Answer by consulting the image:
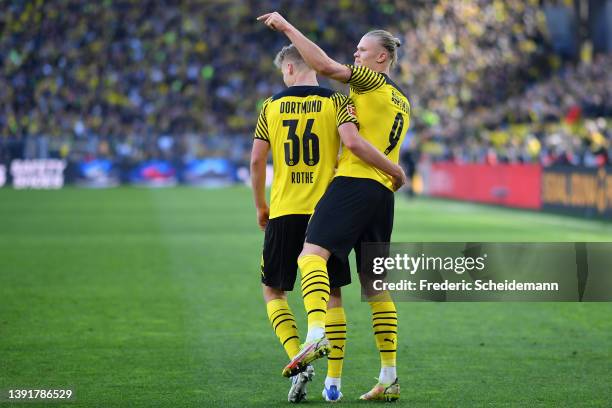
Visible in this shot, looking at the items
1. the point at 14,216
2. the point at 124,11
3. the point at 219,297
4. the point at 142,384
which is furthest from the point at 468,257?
the point at 124,11

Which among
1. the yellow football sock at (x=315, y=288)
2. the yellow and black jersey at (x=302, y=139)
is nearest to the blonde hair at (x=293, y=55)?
the yellow and black jersey at (x=302, y=139)

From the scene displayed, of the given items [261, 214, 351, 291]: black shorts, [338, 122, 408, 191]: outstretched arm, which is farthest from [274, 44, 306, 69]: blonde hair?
[261, 214, 351, 291]: black shorts

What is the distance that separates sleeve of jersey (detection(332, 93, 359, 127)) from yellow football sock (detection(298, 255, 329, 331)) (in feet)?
2.59

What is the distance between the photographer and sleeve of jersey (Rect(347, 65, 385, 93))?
686 cm

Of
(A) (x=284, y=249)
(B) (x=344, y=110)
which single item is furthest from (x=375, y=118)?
(A) (x=284, y=249)

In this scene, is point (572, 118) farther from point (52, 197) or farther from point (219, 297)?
point (219, 297)

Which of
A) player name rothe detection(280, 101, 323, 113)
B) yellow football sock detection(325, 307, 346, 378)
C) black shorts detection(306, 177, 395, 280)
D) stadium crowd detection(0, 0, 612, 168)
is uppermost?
stadium crowd detection(0, 0, 612, 168)

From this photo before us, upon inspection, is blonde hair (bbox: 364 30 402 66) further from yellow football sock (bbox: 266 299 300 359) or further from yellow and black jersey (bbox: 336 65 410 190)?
yellow football sock (bbox: 266 299 300 359)

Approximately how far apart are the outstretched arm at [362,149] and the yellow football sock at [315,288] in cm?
62

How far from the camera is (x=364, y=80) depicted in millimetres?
6906

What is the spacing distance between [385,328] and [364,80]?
146cm

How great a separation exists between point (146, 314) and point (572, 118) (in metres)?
27.1

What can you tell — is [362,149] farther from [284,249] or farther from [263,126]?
[284,249]

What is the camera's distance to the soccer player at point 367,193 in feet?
22.6
